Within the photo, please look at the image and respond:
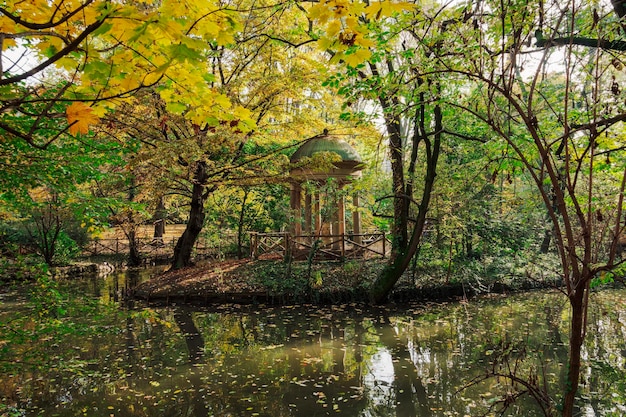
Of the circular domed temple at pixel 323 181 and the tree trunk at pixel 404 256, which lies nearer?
the tree trunk at pixel 404 256

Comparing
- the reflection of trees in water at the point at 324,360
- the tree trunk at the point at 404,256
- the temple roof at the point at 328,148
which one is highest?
the temple roof at the point at 328,148

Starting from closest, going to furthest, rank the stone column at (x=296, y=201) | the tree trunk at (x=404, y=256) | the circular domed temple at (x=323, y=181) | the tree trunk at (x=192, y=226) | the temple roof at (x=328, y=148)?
1. the tree trunk at (x=404, y=256)
2. the circular domed temple at (x=323, y=181)
3. the tree trunk at (x=192, y=226)
4. the temple roof at (x=328, y=148)
5. the stone column at (x=296, y=201)

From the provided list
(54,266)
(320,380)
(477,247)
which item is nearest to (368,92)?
(320,380)

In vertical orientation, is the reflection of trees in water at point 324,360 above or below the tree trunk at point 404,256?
below

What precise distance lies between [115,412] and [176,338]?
10.4 ft

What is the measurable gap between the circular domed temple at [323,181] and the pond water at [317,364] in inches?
158

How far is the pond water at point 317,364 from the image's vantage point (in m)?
4.73

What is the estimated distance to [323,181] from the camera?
45.5 ft

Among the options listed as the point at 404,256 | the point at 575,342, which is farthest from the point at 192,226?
the point at 575,342

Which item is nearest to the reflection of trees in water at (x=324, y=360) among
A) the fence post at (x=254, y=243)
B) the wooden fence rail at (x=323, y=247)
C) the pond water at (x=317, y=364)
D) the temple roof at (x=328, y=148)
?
the pond water at (x=317, y=364)

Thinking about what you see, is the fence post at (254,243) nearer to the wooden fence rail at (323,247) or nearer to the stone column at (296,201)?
the wooden fence rail at (323,247)

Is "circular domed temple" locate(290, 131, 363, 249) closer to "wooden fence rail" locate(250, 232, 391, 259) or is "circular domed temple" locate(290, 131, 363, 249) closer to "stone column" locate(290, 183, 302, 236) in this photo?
"stone column" locate(290, 183, 302, 236)

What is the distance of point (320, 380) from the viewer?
563 cm

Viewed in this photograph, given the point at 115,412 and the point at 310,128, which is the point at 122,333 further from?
the point at 310,128
